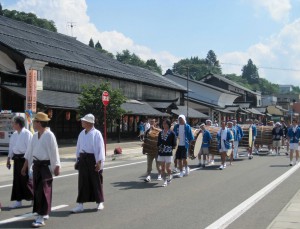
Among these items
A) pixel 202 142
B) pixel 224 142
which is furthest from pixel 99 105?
pixel 224 142

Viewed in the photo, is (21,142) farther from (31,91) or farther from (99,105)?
(31,91)

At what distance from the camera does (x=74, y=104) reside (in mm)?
27391

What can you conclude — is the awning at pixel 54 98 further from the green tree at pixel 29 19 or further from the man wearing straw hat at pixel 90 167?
the green tree at pixel 29 19

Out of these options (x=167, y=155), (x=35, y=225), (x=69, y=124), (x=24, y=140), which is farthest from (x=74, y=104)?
(x=35, y=225)

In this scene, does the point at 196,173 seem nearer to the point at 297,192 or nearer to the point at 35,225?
the point at 297,192

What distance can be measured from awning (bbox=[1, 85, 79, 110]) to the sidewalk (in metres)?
17.9

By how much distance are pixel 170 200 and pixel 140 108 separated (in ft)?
88.7

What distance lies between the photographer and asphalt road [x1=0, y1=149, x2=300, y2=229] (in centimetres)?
764

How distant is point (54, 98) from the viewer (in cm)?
2692

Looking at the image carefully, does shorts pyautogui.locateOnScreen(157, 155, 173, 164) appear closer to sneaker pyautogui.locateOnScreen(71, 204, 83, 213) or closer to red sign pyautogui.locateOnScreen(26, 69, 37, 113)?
sneaker pyautogui.locateOnScreen(71, 204, 83, 213)

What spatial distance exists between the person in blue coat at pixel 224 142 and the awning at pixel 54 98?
37.1 ft

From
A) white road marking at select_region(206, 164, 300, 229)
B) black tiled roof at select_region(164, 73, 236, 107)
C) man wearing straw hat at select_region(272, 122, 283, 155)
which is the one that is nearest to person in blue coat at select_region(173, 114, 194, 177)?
white road marking at select_region(206, 164, 300, 229)

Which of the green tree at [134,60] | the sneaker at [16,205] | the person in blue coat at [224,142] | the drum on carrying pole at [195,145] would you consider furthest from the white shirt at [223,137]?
the green tree at [134,60]

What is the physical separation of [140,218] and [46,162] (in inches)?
77.8
